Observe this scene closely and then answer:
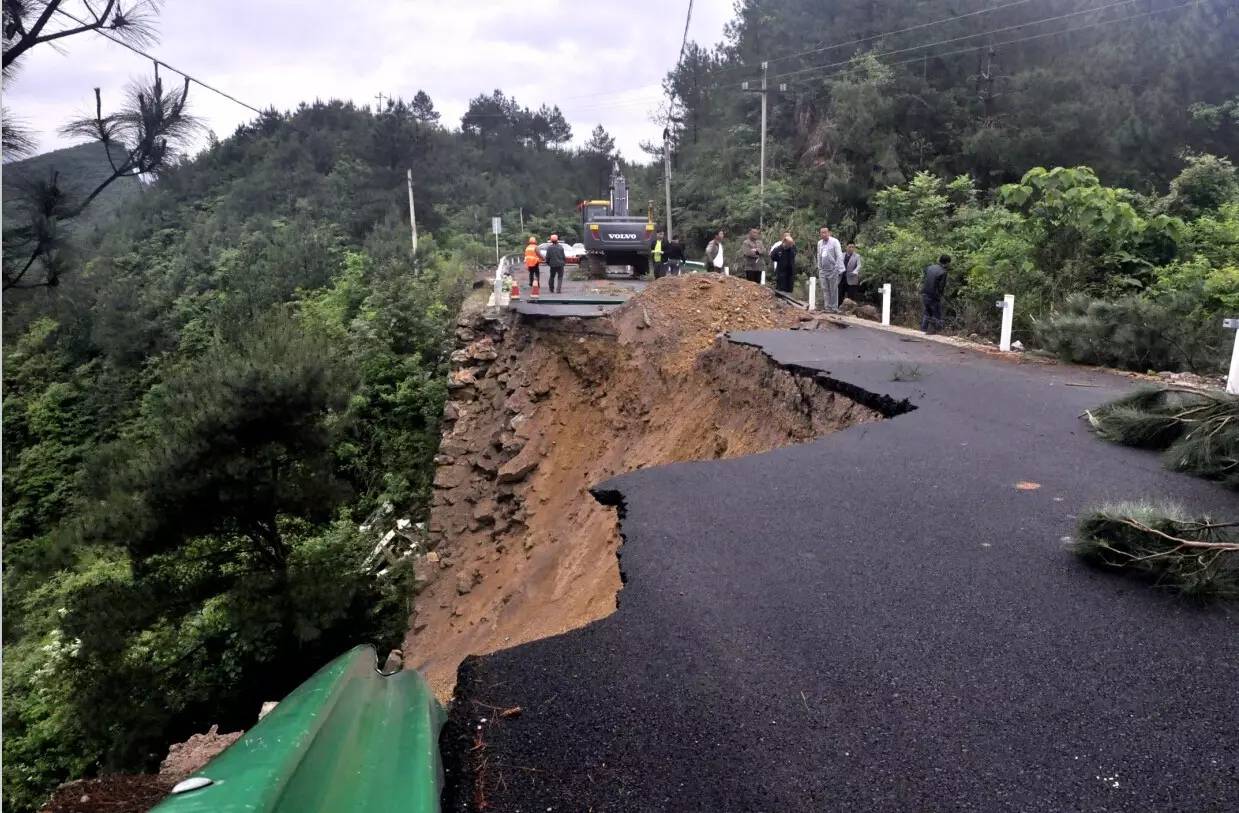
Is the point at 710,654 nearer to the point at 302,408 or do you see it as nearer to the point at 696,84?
the point at 302,408

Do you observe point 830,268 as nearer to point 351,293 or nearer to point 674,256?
point 674,256

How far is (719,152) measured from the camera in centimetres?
4994

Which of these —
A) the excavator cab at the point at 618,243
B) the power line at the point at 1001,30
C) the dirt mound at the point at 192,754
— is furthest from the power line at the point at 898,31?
the dirt mound at the point at 192,754

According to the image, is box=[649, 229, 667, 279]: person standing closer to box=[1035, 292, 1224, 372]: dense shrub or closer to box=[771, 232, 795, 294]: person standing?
box=[771, 232, 795, 294]: person standing

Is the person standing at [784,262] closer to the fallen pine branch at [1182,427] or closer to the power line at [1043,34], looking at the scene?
the fallen pine branch at [1182,427]

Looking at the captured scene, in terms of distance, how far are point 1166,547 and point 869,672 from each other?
2137 mm

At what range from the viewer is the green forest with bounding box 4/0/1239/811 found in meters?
12.1

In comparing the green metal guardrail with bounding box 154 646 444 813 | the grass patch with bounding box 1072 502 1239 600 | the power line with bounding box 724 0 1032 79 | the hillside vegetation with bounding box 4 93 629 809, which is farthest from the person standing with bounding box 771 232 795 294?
the power line with bounding box 724 0 1032 79

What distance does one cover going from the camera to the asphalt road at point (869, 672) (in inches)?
121

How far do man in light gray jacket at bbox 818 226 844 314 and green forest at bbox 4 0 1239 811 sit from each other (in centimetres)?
144

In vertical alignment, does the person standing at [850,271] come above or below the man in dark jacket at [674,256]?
below

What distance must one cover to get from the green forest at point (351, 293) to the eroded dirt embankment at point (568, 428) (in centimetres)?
182

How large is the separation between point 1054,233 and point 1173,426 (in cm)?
853

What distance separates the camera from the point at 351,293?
96.5ft
